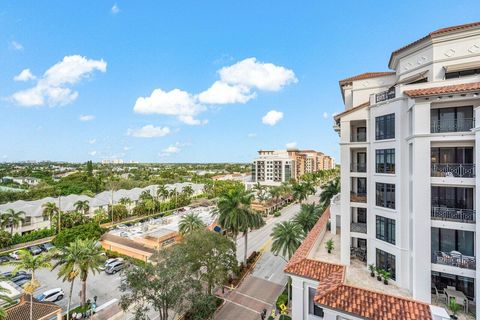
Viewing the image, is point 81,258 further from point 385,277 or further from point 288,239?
point 385,277

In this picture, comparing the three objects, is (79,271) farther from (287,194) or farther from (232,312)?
(287,194)

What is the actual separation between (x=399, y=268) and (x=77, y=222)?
58.6 metres

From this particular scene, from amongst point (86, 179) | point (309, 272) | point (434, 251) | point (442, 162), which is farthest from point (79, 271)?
point (86, 179)

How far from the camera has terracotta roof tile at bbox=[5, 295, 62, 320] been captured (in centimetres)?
1952

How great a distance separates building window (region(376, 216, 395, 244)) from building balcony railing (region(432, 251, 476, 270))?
2.66 meters

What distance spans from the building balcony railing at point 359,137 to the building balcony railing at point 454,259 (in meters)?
9.65

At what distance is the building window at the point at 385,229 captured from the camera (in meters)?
16.9

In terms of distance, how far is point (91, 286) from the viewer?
29.8m

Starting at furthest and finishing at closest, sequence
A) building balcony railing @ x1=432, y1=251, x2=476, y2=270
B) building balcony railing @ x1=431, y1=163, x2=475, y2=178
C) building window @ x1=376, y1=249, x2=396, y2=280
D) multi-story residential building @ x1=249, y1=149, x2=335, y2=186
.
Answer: multi-story residential building @ x1=249, y1=149, x2=335, y2=186 → building window @ x1=376, y1=249, x2=396, y2=280 → building balcony railing @ x1=431, y1=163, x2=475, y2=178 → building balcony railing @ x1=432, y1=251, x2=476, y2=270

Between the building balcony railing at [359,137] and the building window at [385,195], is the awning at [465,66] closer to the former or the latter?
the building balcony railing at [359,137]

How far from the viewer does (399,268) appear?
634 inches

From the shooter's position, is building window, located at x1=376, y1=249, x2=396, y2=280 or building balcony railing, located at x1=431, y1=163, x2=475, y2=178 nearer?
building balcony railing, located at x1=431, y1=163, x2=475, y2=178

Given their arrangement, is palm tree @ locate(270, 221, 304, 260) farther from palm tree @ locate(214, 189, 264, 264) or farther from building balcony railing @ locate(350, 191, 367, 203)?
building balcony railing @ locate(350, 191, 367, 203)

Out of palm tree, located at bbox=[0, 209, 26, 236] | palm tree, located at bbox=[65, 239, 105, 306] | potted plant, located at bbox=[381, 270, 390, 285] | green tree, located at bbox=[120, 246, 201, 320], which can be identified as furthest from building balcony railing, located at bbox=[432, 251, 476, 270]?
palm tree, located at bbox=[0, 209, 26, 236]
